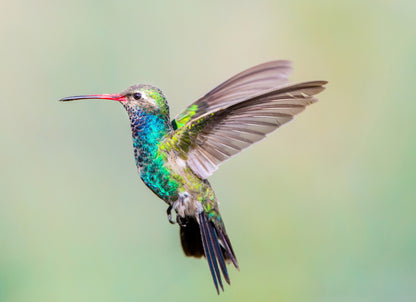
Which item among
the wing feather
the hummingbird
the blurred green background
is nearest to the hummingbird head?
the hummingbird

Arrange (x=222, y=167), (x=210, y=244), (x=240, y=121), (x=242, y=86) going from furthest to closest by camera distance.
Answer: (x=222, y=167), (x=242, y=86), (x=210, y=244), (x=240, y=121)

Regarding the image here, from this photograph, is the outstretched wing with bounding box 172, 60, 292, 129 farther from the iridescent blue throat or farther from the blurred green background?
the blurred green background

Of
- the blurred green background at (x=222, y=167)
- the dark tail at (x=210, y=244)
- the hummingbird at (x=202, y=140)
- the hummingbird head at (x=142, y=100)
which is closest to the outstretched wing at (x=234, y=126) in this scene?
the hummingbird at (x=202, y=140)

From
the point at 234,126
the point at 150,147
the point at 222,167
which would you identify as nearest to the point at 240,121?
the point at 234,126

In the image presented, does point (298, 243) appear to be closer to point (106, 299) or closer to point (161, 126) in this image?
point (106, 299)

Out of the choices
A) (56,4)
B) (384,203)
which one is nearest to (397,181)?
(384,203)

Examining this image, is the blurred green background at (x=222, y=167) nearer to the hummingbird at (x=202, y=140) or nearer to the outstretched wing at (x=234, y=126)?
the hummingbird at (x=202, y=140)

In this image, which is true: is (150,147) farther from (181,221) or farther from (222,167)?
(222,167)
